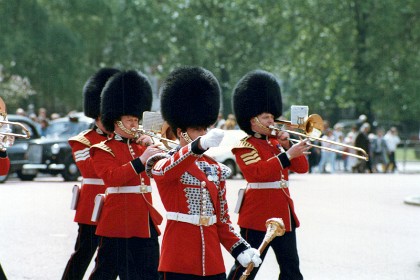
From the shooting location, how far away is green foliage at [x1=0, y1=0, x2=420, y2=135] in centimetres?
3844

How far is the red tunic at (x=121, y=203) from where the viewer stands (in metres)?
6.31

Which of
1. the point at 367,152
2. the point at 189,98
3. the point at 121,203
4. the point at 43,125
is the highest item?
the point at 189,98

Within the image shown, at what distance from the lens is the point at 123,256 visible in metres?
6.31

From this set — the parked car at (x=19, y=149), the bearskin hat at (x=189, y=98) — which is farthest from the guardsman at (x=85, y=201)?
the parked car at (x=19, y=149)

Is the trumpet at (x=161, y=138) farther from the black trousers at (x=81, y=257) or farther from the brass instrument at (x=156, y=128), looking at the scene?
the black trousers at (x=81, y=257)

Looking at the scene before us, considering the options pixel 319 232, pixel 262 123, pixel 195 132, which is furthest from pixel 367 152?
pixel 195 132

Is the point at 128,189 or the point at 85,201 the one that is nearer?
the point at 128,189

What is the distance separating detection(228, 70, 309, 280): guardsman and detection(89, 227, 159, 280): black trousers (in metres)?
0.55

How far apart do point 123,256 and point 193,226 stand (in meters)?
1.41

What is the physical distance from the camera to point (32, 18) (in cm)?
3731

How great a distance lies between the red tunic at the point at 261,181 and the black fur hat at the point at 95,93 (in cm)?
134

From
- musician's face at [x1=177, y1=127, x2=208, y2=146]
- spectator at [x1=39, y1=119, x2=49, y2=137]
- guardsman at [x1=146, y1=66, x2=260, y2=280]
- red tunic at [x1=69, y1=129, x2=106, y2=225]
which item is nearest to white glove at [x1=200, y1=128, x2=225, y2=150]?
guardsman at [x1=146, y1=66, x2=260, y2=280]

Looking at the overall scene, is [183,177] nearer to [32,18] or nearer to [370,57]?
[32,18]

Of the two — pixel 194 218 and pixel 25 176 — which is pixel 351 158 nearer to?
pixel 25 176
